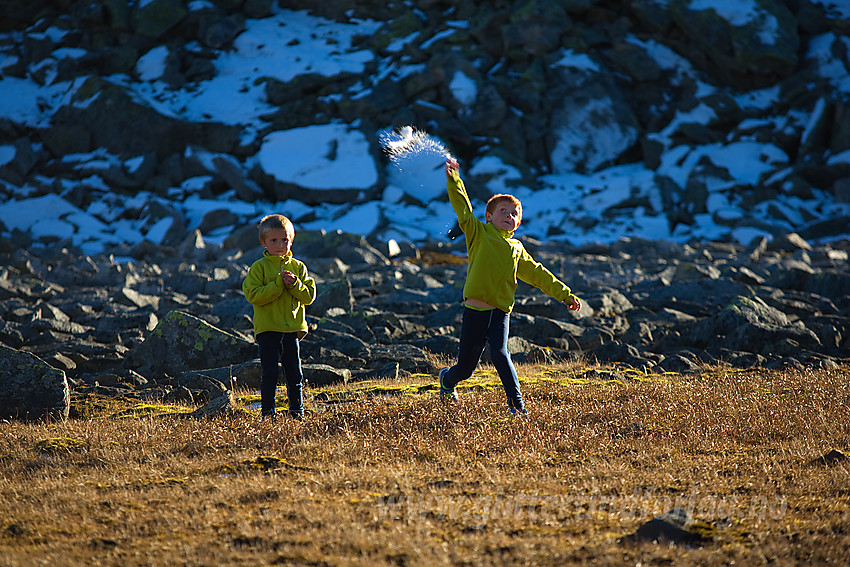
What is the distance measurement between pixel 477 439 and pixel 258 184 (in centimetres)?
4286

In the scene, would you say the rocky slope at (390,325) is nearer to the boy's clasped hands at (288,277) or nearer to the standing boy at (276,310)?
the standing boy at (276,310)

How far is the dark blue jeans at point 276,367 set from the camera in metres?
6.49

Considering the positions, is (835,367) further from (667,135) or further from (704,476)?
(667,135)

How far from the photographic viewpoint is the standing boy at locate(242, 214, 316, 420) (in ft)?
21.3

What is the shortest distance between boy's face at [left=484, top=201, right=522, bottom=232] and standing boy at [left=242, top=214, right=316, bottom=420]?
1.74 m

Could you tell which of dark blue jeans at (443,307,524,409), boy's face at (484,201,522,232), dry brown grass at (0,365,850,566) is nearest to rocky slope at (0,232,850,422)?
dry brown grass at (0,365,850,566)

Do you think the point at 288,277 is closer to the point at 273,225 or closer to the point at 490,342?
the point at 273,225

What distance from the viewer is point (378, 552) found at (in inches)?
135

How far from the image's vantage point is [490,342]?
21.5 ft

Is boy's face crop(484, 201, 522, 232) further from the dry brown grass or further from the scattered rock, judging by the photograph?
the scattered rock

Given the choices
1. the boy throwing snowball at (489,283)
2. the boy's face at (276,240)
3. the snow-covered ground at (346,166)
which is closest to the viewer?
the boy throwing snowball at (489,283)

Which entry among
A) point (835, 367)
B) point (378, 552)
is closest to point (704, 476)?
point (378, 552)

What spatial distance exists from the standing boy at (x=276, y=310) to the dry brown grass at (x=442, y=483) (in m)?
0.35

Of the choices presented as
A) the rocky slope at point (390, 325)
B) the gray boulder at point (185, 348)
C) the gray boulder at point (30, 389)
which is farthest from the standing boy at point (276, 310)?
the gray boulder at point (185, 348)
